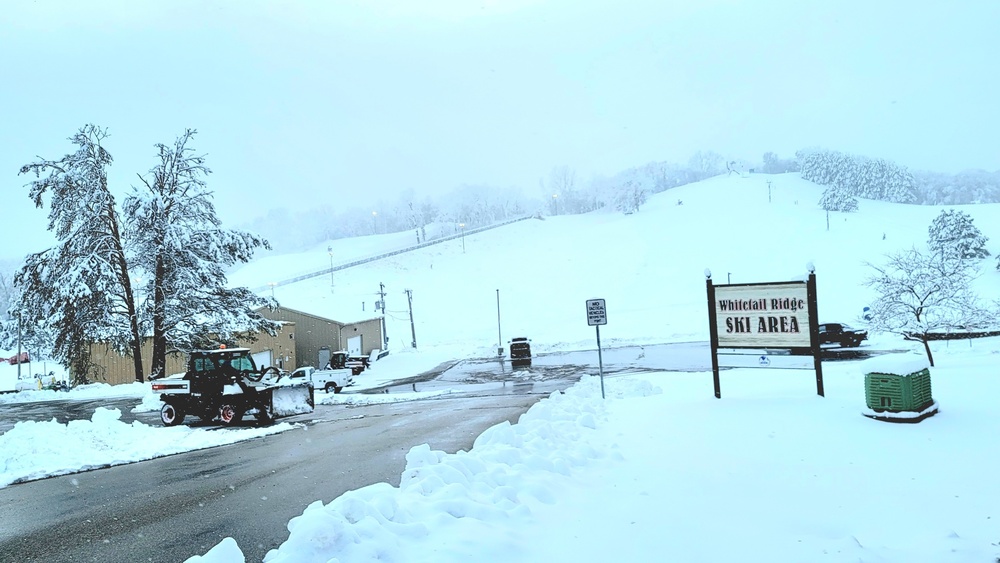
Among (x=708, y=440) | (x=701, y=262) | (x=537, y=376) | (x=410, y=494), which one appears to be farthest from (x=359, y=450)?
(x=701, y=262)

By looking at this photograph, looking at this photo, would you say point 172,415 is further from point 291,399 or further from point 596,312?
point 596,312

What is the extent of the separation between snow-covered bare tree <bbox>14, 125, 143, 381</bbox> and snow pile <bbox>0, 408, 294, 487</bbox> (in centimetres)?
2053

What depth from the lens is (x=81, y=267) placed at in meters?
30.7

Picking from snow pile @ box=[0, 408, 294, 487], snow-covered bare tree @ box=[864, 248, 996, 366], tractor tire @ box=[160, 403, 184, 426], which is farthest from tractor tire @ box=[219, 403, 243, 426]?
snow-covered bare tree @ box=[864, 248, 996, 366]

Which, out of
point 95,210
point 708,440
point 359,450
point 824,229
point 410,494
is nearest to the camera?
point 410,494

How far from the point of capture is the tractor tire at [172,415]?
17.6 m

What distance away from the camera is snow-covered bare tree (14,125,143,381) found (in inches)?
1236

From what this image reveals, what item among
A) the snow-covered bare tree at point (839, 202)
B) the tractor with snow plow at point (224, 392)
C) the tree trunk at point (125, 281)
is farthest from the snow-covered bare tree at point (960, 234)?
the tree trunk at point (125, 281)

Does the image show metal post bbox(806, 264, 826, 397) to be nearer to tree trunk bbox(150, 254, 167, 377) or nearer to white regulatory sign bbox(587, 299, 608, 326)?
white regulatory sign bbox(587, 299, 608, 326)

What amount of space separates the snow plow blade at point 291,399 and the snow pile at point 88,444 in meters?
2.26

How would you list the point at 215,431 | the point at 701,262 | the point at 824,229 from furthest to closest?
the point at 824,229, the point at 701,262, the point at 215,431

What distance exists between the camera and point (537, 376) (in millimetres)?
29703

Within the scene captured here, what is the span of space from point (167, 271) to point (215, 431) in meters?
21.8

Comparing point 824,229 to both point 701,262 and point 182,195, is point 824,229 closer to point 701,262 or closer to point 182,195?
point 701,262
